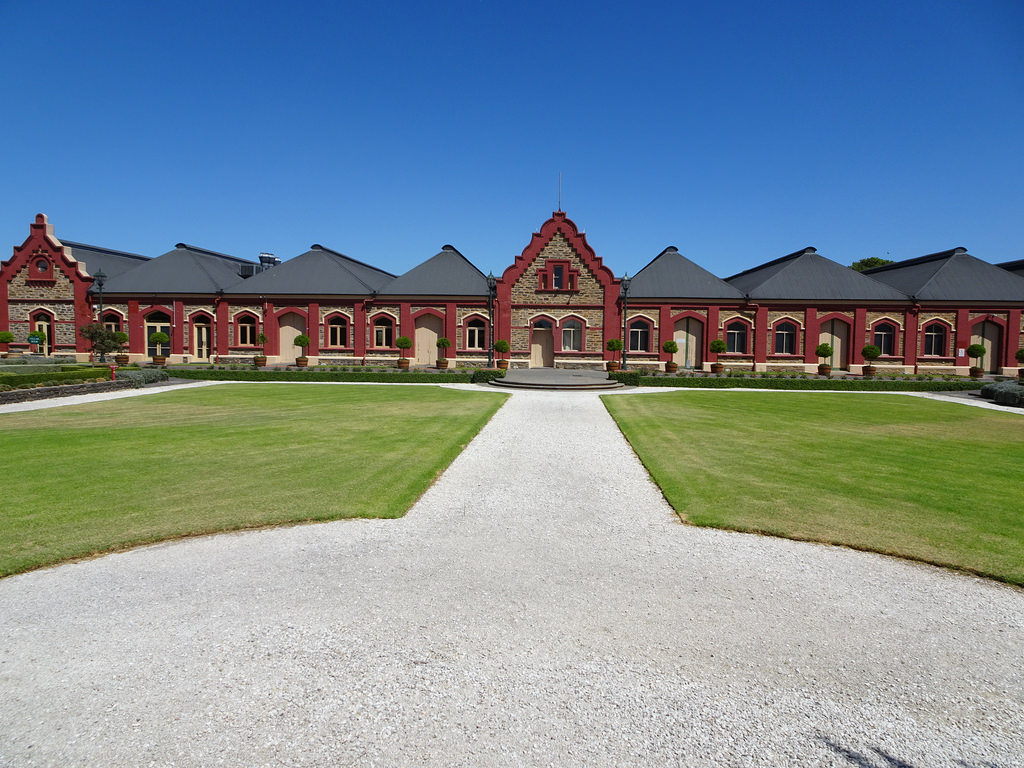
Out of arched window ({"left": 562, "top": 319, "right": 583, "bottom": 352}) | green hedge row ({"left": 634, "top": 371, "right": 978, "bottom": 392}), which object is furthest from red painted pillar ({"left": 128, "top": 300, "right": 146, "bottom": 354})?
green hedge row ({"left": 634, "top": 371, "right": 978, "bottom": 392})

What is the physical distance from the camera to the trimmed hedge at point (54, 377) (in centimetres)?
2009

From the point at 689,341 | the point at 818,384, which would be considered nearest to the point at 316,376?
the point at 689,341

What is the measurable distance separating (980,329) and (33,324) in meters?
69.9

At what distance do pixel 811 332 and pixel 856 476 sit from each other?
3211 centimetres

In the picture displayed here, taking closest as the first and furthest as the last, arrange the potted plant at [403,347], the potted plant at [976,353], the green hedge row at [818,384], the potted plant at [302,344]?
the green hedge row at [818,384] → the potted plant at [976,353] → the potted plant at [403,347] → the potted plant at [302,344]

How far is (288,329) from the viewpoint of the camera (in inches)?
1576

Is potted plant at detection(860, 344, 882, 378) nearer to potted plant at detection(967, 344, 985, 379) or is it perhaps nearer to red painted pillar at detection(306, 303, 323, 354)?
potted plant at detection(967, 344, 985, 379)

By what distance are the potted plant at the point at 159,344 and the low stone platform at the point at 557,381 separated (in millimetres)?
25200

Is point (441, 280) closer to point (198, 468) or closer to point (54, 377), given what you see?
point (54, 377)

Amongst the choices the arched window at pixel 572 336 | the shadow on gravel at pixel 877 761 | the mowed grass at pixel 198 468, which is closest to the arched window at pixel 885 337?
the arched window at pixel 572 336

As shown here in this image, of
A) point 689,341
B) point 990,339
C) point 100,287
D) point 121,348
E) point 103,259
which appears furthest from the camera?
point 103,259

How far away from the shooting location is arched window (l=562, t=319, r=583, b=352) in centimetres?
3794

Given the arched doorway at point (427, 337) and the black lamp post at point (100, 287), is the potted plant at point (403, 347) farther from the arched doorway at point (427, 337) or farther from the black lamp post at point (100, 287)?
the black lamp post at point (100, 287)

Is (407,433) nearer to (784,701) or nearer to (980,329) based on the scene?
(784,701)
